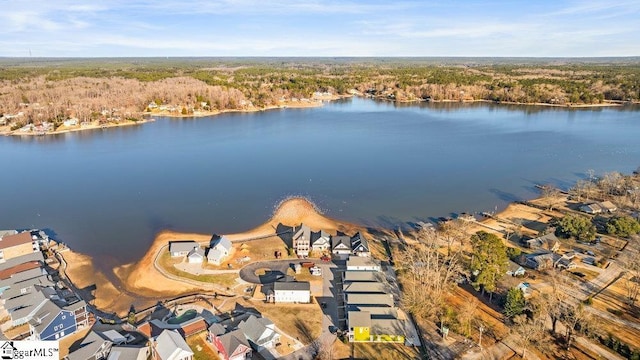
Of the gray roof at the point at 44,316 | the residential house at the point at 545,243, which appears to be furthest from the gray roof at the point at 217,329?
the residential house at the point at 545,243

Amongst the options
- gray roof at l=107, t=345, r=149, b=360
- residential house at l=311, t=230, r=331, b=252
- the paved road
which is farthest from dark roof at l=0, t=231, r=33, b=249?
residential house at l=311, t=230, r=331, b=252

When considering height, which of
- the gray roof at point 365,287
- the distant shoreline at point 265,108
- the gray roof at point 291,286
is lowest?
the gray roof at point 365,287

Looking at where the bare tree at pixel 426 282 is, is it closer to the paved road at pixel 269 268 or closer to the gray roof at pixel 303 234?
the paved road at pixel 269 268

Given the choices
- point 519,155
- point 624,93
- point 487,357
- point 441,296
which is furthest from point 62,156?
point 624,93

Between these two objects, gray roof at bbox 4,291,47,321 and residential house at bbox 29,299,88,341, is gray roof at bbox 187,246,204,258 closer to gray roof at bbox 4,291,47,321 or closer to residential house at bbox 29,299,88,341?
residential house at bbox 29,299,88,341

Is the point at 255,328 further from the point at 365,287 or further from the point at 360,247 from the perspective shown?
the point at 360,247

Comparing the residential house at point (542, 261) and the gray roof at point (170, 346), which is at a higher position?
the residential house at point (542, 261)

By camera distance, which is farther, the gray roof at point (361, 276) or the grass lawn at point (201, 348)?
the gray roof at point (361, 276)
